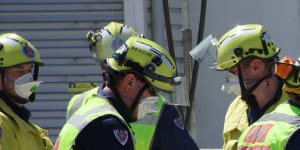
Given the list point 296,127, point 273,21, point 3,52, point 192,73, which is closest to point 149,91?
point 296,127

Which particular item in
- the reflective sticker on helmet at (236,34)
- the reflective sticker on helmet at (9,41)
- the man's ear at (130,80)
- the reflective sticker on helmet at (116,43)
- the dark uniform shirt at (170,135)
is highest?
the reflective sticker on helmet at (236,34)

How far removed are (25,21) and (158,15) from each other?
4.54 ft

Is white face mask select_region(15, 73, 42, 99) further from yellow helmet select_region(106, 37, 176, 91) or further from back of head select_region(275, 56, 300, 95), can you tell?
back of head select_region(275, 56, 300, 95)

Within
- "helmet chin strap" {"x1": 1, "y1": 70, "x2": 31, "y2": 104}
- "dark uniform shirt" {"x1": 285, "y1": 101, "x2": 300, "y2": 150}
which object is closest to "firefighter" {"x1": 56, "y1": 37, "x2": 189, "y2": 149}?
"dark uniform shirt" {"x1": 285, "y1": 101, "x2": 300, "y2": 150}

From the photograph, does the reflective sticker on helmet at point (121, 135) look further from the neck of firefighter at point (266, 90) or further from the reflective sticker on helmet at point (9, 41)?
the reflective sticker on helmet at point (9, 41)

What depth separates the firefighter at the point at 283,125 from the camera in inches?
152

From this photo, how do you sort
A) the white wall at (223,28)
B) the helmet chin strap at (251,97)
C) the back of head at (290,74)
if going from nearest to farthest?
the back of head at (290,74) → the helmet chin strap at (251,97) → the white wall at (223,28)

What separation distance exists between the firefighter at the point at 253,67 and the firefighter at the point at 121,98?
1.95 ft

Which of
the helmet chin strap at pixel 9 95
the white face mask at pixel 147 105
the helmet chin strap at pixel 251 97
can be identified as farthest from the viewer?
the helmet chin strap at pixel 9 95

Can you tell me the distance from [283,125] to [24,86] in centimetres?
197

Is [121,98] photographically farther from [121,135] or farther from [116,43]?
[116,43]

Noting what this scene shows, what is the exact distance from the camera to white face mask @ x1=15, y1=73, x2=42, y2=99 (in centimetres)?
528

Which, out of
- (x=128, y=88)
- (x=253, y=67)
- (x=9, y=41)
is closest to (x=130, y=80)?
(x=128, y=88)

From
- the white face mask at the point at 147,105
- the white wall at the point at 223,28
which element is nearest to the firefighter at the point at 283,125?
the white face mask at the point at 147,105
